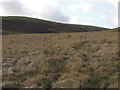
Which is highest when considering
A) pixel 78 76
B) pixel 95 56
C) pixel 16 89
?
pixel 95 56

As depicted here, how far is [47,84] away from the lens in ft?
29.1

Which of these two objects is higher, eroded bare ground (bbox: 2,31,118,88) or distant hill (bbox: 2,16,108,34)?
distant hill (bbox: 2,16,108,34)

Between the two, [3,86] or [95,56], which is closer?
[3,86]

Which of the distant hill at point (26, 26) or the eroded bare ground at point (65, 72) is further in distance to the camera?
the distant hill at point (26, 26)

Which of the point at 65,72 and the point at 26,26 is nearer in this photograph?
the point at 65,72

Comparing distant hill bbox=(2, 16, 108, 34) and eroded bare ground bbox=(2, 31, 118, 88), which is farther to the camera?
distant hill bbox=(2, 16, 108, 34)

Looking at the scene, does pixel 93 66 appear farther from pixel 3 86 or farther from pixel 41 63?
pixel 3 86

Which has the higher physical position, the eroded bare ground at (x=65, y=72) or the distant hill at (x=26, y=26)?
the distant hill at (x=26, y=26)

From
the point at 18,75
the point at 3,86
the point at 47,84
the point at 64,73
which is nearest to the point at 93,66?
the point at 64,73

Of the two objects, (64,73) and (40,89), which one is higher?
(64,73)

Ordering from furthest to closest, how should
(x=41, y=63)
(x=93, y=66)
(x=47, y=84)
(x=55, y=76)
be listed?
(x=41, y=63)
(x=93, y=66)
(x=55, y=76)
(x=47, y=84)

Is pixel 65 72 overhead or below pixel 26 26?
below

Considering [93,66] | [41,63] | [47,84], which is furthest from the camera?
[41,63]

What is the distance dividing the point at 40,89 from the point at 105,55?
672 centimetres
